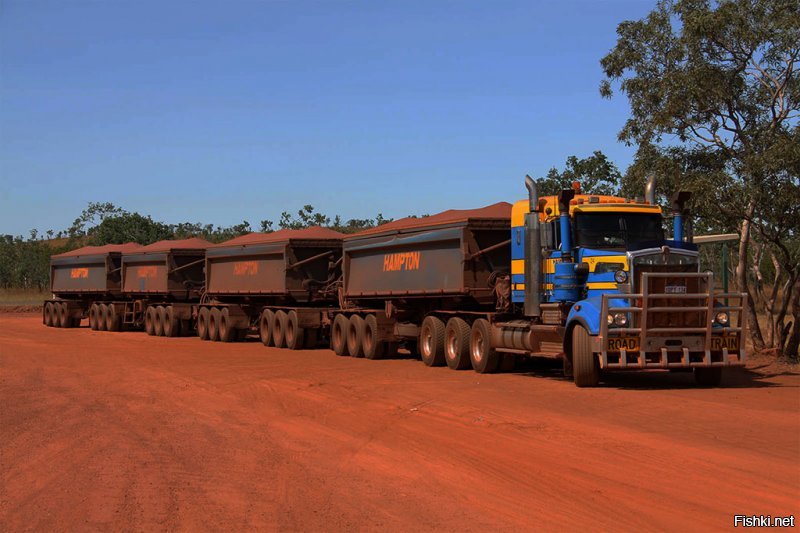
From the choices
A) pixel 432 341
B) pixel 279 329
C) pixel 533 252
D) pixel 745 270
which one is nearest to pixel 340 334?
pixel 279 329

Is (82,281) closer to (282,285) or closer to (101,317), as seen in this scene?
(101,317)

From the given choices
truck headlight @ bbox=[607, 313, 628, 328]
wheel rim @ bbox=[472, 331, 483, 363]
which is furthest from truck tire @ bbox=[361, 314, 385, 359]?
truck headlight @ bbox=[607, 313, 628, 328]

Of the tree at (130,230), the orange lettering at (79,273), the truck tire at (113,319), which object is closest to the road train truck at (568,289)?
the truck tire at (113,319)

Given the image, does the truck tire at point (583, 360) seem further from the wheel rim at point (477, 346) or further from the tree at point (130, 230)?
the tree at point (130, 230)

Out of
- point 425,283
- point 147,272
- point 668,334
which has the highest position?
point 147,272

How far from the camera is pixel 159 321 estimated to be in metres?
37.5

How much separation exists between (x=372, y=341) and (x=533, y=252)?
7354 millimetres

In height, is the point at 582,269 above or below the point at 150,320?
above

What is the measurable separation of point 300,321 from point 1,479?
18.4 meters

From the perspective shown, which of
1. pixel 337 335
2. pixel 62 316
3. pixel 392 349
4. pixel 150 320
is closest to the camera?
pixel 392 349

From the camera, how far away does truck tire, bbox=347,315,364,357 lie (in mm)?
24328

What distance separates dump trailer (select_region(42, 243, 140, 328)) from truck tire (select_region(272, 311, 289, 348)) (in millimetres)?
15154

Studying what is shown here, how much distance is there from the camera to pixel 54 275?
48906 mm

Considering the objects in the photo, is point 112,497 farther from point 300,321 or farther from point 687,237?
point 300,321
